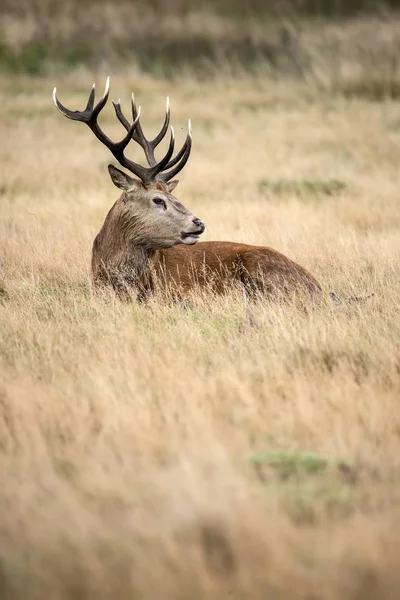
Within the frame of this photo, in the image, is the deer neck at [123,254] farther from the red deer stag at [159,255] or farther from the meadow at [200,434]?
the meadow at [200,434]

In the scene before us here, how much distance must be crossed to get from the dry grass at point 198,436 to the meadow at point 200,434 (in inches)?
0.4

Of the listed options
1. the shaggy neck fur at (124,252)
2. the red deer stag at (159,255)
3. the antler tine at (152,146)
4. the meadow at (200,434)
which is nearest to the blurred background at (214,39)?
the antler tine at (152,146)

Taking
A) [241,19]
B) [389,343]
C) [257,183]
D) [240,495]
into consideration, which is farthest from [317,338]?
[241,19]

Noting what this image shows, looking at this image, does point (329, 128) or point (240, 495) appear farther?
point (329, 128)

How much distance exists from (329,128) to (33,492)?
23254 mm

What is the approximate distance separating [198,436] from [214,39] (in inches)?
1899

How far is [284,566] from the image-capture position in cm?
325

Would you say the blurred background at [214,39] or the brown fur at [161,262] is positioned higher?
the blurred background at [214,39]

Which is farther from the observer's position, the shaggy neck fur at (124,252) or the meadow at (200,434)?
the shaggy neck fur at (124,252)

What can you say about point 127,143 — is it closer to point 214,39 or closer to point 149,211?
point 149,211

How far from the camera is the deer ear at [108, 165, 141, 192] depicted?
328 inches

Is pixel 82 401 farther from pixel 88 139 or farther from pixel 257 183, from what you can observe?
pixel 88 139

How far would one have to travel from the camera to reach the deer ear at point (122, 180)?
8344 mm

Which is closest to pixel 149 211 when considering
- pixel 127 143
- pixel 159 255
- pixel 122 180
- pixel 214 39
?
pixel 122 180
